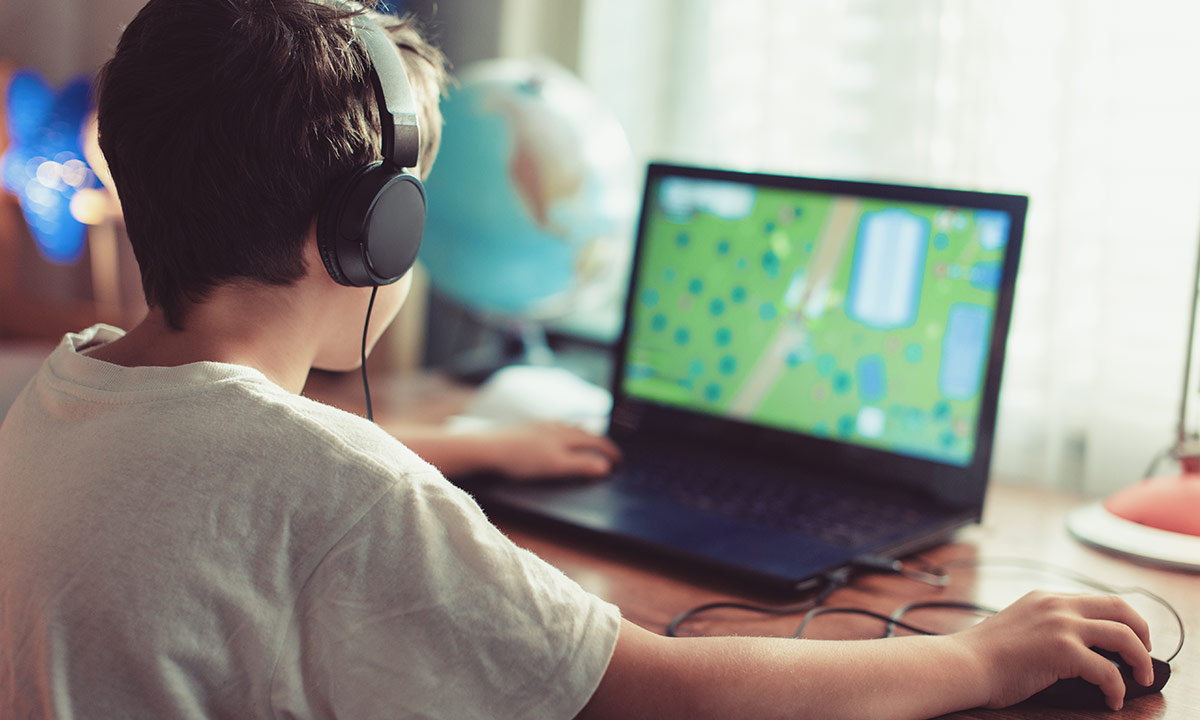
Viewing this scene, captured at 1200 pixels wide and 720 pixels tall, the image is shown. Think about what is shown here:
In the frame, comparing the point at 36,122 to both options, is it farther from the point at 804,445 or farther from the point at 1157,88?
the point at 1157,88

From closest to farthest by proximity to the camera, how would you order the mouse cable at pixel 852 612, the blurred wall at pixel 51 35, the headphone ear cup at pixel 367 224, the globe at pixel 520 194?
the headphone ear cup at pixel 367 224 < the mouse cable at pixel 852 612 < the globe at pixel 520 194 < the blurred wall at pixel 51 35

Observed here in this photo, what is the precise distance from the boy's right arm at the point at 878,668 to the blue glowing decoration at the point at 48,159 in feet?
6.24

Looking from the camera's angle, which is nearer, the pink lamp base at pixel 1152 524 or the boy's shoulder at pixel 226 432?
the boy's shoulder at pixel 226 432

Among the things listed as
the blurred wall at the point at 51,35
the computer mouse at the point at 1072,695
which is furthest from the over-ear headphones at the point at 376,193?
the blurred wall at the point at 51,35

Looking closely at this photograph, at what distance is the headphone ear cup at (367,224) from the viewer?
62cm

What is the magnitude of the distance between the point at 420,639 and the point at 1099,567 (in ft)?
2.14

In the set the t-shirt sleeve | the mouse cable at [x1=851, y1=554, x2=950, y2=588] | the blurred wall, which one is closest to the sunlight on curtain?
the mouse cable at [x1=851, y1=554, x2=950, y2=588]

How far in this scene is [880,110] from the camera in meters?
1.37

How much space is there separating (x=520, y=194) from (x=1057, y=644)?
0.86 meters

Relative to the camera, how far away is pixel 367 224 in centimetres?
62

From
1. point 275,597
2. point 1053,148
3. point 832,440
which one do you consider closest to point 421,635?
point 275,597

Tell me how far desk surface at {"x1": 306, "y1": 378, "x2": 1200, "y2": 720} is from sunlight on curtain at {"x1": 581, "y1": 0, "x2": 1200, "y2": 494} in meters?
0.17

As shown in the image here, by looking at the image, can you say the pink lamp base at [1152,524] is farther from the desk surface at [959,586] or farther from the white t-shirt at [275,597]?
the white t-shirt at [275,597]

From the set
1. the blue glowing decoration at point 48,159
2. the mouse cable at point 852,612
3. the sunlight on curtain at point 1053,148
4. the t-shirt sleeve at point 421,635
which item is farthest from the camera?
the blue glowing decoration at point 48,159
